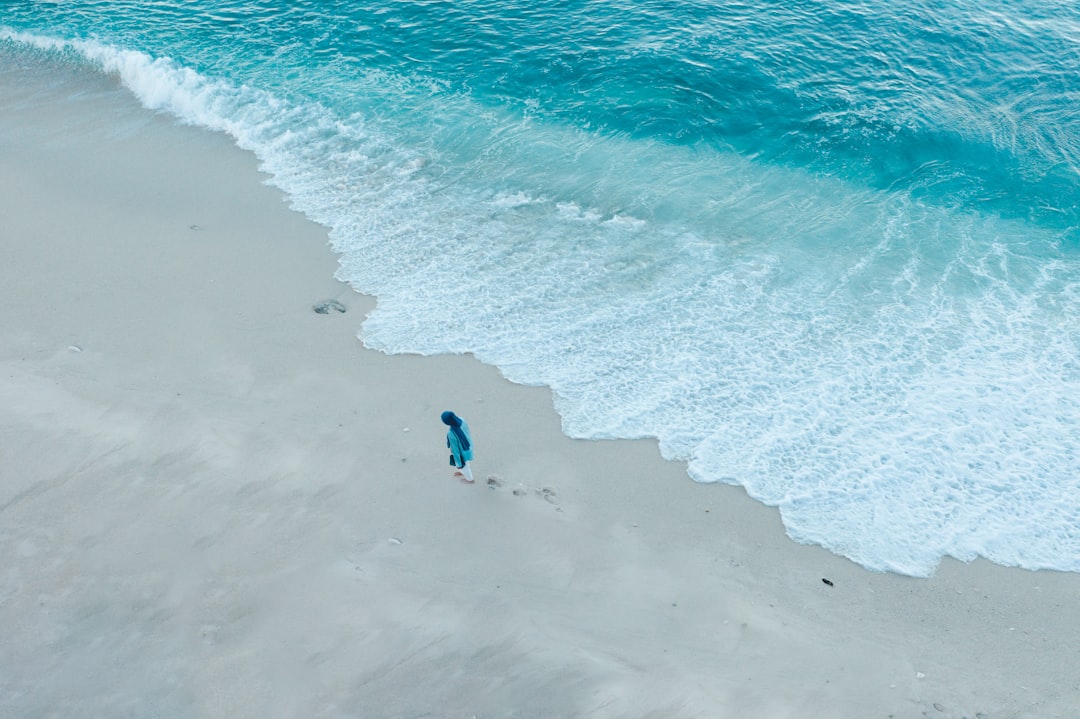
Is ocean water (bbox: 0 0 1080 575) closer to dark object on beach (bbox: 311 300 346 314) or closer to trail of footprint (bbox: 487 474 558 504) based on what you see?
dark object on beach (bbox: 311 300 346 314)

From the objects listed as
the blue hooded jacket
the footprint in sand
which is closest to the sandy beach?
the footprint in sand

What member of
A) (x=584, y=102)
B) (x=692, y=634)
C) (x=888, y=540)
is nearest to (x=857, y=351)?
(x=888, y=540)

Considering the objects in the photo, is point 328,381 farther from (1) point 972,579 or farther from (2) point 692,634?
(1) point 972,579

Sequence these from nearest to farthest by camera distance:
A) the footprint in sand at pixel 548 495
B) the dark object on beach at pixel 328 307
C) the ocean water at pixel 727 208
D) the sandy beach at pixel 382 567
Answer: the sandy beach at pixel 382 567
the footprint in sand at pixel 548 495
the ocean water at pixel 727 208
the dark object on beach at pixel 328 307

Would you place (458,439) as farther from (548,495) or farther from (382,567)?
(382,567)

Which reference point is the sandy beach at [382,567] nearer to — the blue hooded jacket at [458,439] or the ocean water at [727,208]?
the blue hooded jacket at [458,439]

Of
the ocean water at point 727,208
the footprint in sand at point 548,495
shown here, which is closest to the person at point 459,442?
the footprint in sand at point 548,495
